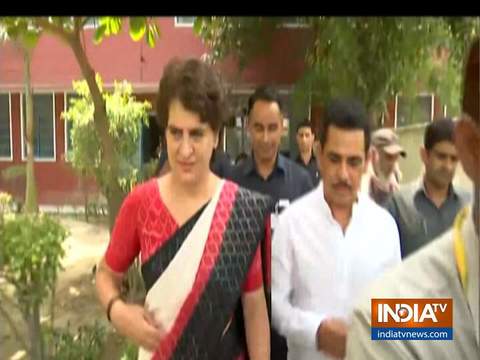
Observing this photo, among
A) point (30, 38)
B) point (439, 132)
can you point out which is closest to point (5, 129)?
point (30, 38)

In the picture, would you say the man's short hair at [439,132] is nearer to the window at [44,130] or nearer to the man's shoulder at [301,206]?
the man's shoulder at [301,206]

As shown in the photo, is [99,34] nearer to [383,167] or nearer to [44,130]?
[44,130]

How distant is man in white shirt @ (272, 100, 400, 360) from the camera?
2.10 m

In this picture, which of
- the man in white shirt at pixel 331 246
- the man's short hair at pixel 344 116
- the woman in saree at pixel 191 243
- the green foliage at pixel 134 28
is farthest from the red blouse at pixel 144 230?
the green foliage at pixel 134 28

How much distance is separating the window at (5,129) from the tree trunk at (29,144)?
0.06 meters

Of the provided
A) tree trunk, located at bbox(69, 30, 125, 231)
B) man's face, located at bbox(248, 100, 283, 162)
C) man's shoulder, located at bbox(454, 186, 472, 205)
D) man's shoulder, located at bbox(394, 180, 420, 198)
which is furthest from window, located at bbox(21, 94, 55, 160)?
man's shoulder, located at bbox(454, 186, 472, 205)

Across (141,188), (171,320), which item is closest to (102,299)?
(171,320)

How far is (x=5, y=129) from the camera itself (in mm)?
2143

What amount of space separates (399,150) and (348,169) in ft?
0.54

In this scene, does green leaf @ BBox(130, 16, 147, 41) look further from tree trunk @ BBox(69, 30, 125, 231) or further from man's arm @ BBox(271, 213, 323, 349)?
man's arm @ BBox(271, 213, 323, 349)

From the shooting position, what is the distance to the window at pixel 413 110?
2.09 metres

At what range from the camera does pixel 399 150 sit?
2113 mm

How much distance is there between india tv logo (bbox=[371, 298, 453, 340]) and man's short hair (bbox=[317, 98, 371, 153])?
523 millimetres
